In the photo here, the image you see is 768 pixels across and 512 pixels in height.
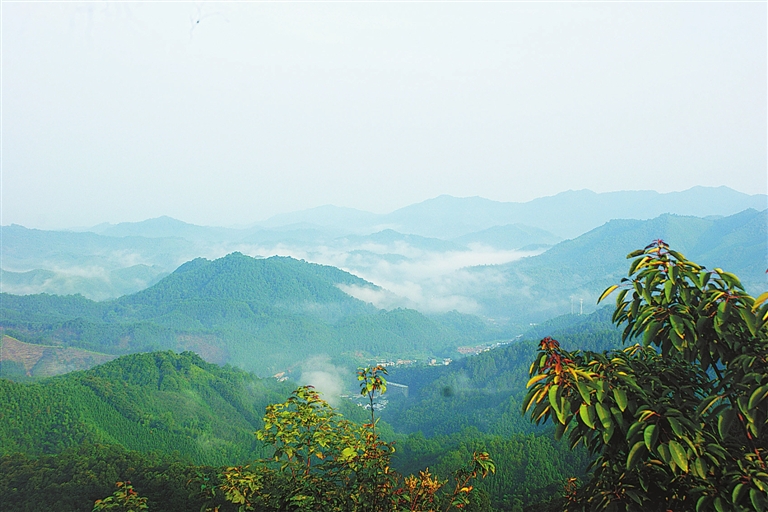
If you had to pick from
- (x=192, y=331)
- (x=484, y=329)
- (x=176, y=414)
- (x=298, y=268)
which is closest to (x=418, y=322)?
(x=484, y=329)

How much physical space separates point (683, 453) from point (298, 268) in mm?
154106

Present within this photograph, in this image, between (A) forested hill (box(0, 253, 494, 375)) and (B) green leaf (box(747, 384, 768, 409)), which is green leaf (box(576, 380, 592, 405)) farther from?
(A) forested hill (box(0, 253, 494, 375))

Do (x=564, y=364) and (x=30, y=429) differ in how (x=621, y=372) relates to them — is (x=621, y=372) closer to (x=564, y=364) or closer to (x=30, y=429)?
(x=564, y=364)

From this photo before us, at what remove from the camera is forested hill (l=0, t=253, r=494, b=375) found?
9906 centimetres

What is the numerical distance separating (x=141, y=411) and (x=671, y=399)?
52.5m

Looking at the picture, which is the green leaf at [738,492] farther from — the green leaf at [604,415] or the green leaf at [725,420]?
the green leaf at [604,415]

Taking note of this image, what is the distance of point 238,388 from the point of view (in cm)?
6175

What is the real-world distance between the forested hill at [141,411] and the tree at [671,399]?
43.6 meters

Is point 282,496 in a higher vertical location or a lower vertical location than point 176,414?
higher

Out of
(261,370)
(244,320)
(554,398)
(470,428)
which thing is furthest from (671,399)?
(244,320)

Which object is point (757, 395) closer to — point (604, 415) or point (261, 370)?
point (604, 415)

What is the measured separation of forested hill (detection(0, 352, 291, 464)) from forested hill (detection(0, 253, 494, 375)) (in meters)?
36.3

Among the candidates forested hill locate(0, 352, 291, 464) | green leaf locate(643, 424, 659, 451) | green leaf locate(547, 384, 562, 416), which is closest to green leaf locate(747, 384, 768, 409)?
green leaf locate(643, 424, 659, 451)

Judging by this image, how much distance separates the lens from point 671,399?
3496mm
